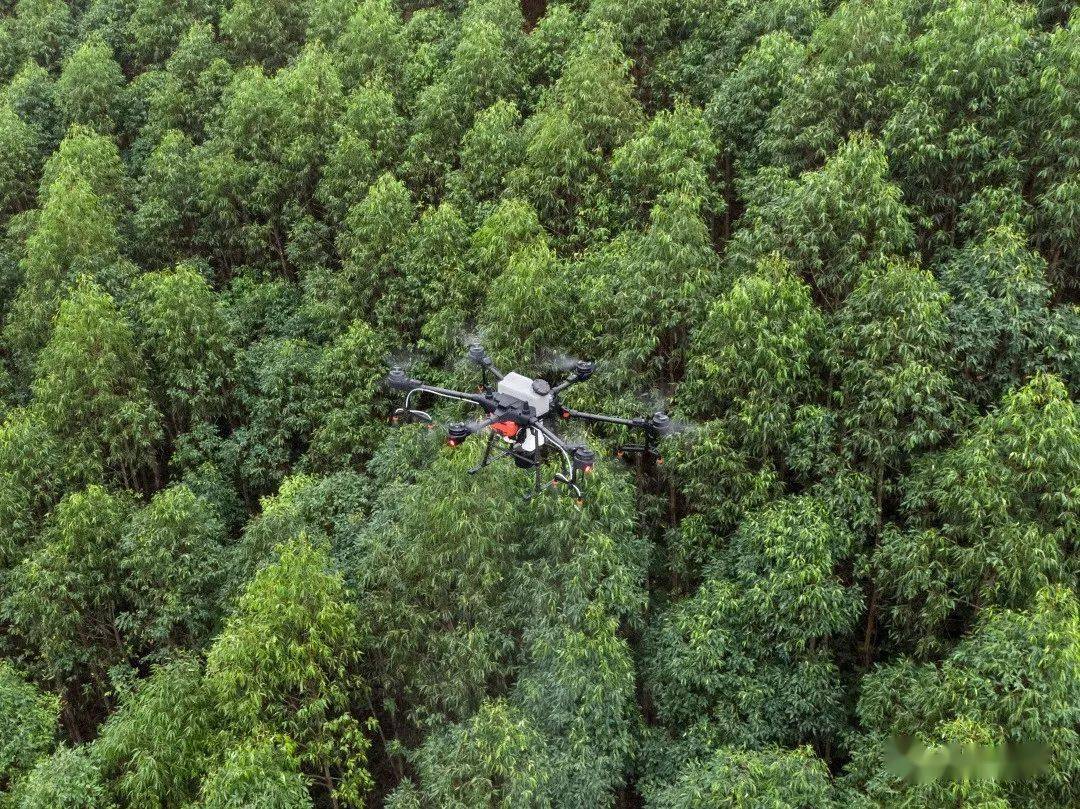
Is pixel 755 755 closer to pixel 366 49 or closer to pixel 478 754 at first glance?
pixel 478 754

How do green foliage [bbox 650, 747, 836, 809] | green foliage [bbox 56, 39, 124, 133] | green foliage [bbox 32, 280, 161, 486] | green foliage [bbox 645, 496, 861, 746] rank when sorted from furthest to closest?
green foliage [bbox 56, 39, 124, 133] < green foliage [bbox 32, 280, 161, 486] < green foliage [bbox 645, 496, 861, 746] < green foliage [bbox 650, 747, 836, 809]

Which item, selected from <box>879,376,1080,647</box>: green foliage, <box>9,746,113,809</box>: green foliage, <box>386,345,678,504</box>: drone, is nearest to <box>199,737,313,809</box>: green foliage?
<box>9,746,113,809</box>: green foliage

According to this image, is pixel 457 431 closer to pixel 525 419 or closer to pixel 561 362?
pixel 525 419

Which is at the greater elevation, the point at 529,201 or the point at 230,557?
the point at 529,201

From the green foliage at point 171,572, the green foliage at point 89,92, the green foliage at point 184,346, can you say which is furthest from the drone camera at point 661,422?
the green foliage at point 89,92

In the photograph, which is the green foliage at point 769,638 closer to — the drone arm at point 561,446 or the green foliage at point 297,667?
the drone arm at point 561,446

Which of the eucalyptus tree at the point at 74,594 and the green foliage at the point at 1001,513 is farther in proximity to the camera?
the eucalyptus tree at the point at 74,594

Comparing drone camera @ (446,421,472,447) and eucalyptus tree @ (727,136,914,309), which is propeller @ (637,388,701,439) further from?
drone camera @ (446,421,472,447)

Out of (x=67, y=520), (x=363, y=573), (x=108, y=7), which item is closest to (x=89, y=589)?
(x=67, y=520)
